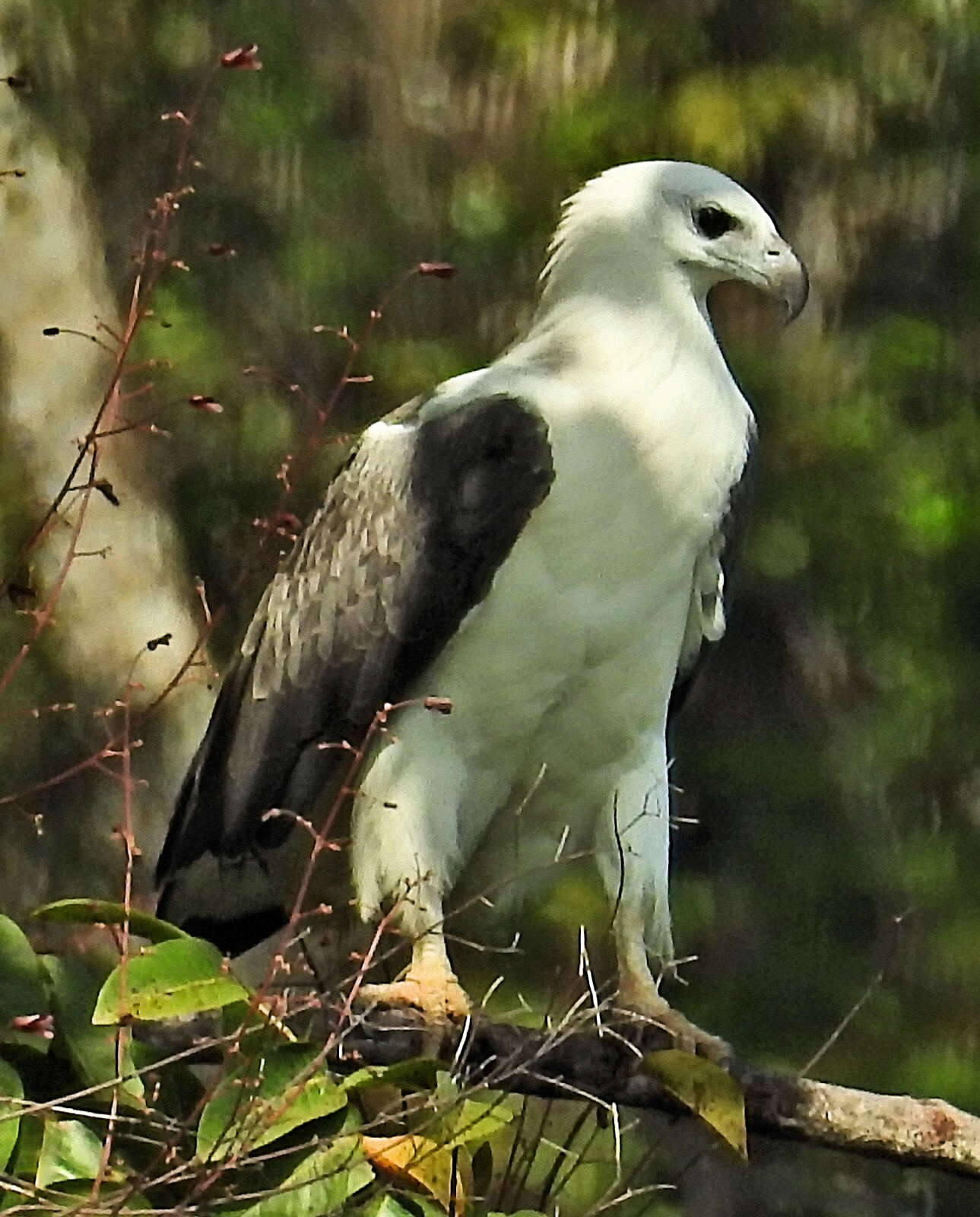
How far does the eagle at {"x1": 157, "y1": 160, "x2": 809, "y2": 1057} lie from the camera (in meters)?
3.70

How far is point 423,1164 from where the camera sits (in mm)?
2814

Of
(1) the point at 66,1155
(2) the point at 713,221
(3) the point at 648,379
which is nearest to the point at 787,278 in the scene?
(2) the point at 713,221

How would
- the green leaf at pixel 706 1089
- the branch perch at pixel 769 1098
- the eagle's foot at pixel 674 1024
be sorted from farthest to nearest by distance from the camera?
the eagle's foot at pixel 674 1024
the branch perch at pixel 769 1098
the green leaf at pixel 706 1089

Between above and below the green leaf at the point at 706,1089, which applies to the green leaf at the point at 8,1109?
above

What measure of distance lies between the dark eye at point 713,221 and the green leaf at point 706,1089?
1.28 metres

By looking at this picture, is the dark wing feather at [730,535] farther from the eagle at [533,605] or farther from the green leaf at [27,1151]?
the green leaf at [27,1151]

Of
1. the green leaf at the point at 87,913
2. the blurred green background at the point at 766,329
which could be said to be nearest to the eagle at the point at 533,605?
the green leaf at the point at 87,913

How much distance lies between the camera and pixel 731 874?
6387 millimetres

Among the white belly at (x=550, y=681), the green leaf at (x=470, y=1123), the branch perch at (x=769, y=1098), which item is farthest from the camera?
the white belly at (x=550, y=681)

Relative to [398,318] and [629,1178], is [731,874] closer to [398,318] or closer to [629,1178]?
[398,318]

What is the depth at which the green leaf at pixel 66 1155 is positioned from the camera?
8.23ft

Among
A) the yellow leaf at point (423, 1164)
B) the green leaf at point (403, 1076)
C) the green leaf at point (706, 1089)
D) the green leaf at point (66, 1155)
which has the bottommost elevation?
the green leaf at point (706, 1089)

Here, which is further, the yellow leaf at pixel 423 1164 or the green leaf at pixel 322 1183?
the yellow leaf at pixel 423 1164

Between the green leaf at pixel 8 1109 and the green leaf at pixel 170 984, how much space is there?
0.32ft
